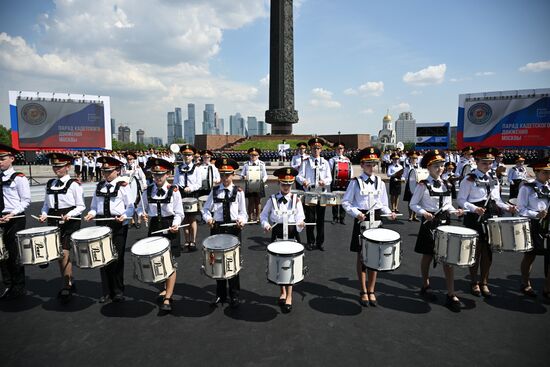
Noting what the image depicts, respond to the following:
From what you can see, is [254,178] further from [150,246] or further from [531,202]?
[531,202]

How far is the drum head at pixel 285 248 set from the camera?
13.5 ft

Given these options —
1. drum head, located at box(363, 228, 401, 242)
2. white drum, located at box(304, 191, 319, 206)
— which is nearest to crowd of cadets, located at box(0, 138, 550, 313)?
drum head, located at box(363, 228, 401, 242)

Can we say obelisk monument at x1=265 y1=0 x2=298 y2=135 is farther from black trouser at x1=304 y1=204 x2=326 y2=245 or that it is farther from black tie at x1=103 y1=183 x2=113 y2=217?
black tie at x1=103 y1=183 x2=113 y2=217

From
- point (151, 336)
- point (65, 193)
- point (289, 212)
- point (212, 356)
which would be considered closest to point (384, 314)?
point (289, 212)

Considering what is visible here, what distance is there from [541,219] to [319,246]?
13.3 feet

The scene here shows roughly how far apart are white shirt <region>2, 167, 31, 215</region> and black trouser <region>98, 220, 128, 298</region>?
153 centimetres

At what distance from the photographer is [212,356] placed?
3535mm

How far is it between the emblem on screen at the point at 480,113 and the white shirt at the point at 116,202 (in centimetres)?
2311

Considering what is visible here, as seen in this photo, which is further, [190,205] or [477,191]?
[190,205]

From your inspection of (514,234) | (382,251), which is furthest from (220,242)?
(514,234)

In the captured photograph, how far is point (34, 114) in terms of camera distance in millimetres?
19516

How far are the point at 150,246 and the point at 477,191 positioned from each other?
4.91 meters

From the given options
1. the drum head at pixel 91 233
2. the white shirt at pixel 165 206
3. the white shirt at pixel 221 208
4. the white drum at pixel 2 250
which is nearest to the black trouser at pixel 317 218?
the white shirt at pixel 221 208

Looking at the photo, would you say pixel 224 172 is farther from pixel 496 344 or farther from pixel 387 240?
pixel 496 344
